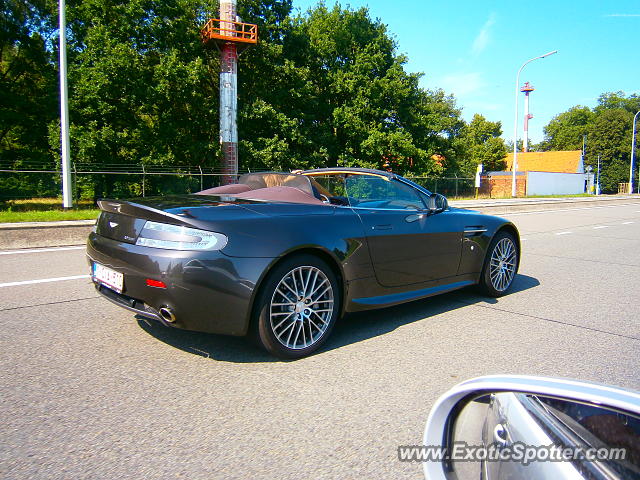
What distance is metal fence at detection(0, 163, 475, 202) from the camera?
16422 millimetres

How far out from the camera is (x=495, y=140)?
236 ft

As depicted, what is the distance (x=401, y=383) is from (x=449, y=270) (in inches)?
72.9

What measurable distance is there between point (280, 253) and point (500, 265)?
10.2ft

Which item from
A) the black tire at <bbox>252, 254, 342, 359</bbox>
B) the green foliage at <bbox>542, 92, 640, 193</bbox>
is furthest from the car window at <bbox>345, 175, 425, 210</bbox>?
the green foliage at <bbox>542, 92, 640, 193</bbox>

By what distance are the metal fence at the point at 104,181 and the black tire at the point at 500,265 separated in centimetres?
1548

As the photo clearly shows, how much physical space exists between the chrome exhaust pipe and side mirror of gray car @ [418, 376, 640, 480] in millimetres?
1968

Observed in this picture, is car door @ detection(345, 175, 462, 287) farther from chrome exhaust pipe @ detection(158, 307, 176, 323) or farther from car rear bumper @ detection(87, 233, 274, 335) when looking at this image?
chrome exhaust pipe @ detection(158, 307, 176, 323)

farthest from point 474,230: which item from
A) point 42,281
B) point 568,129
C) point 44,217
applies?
point 568,129

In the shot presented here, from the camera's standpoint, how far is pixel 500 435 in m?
1.19

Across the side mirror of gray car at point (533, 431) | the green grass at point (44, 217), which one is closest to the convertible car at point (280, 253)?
the side mirror of gray car at point (533, 431)

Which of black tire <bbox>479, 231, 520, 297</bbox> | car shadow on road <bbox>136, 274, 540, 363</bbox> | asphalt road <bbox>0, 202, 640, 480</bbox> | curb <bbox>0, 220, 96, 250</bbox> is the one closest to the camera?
asphalt road <bbox>0, 202, 640, 480</bbox>

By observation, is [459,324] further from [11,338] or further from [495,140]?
[495,140]

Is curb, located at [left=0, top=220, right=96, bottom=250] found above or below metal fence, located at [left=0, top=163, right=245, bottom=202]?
below

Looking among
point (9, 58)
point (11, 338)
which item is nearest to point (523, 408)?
point (11, 338)
